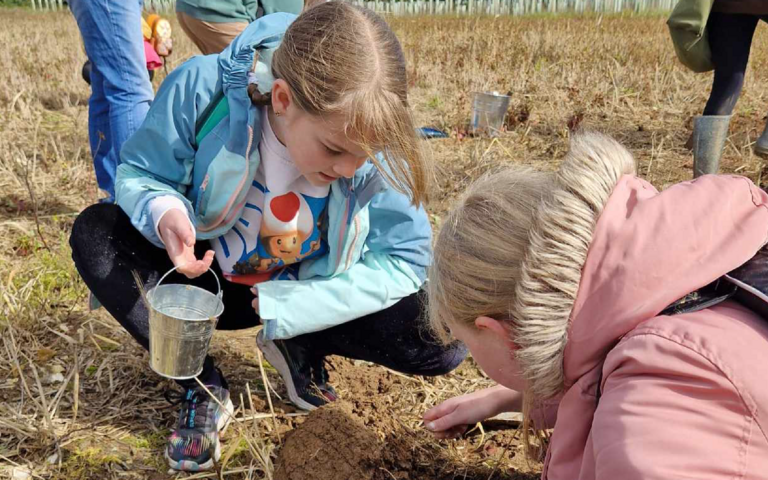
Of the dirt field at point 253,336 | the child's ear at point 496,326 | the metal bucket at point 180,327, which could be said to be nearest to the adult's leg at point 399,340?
the dirt field at point 253,336

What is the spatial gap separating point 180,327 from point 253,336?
972 millimetres

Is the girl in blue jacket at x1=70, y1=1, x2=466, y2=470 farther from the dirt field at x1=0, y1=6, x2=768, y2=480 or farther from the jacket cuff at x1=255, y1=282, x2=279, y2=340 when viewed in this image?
the dirt field at x1=0, y1=6, x2=768, y2=480

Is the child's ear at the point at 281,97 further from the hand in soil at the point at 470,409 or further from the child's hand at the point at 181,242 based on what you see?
the hand in soil at the point at 470,409

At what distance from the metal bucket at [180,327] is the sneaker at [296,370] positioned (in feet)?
1.09

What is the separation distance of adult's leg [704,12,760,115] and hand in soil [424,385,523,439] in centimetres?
245

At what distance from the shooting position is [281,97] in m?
1.68

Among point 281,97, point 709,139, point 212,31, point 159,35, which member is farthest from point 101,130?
point 709,139

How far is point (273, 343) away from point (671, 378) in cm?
133

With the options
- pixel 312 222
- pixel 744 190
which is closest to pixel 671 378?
pixel 744 190

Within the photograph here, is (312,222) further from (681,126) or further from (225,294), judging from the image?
(681,126)

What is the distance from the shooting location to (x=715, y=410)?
3.21 ft

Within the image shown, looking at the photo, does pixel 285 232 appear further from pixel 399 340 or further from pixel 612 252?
pixel 612 252

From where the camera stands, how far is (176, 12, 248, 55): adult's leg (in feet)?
10.7

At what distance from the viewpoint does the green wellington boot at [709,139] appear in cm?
333
